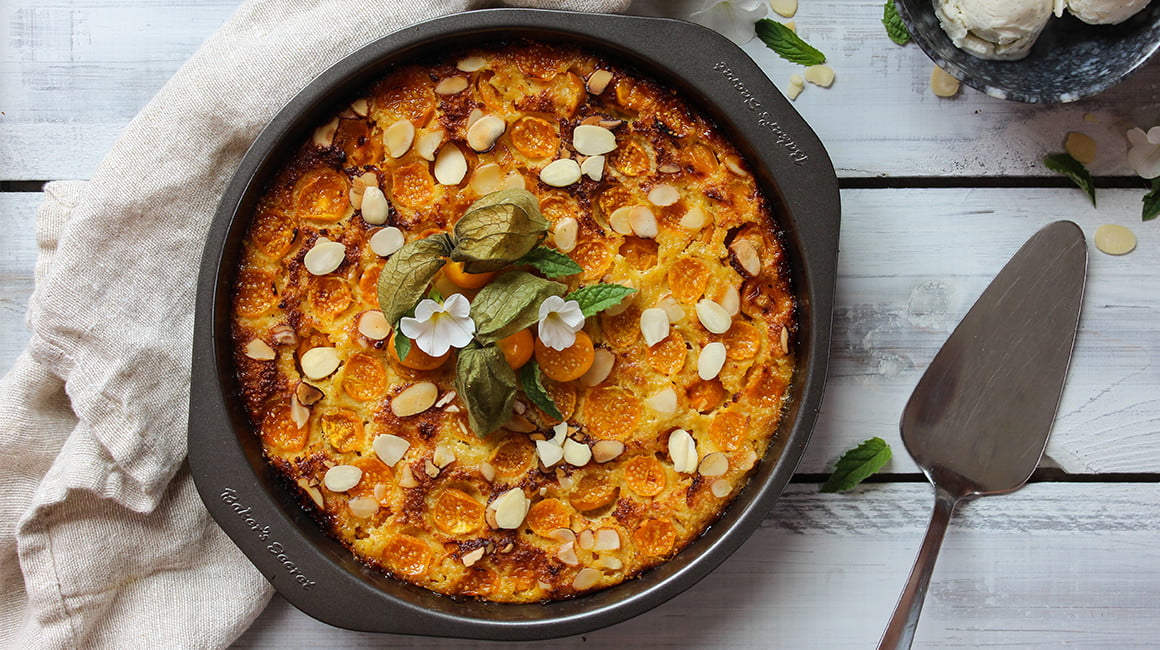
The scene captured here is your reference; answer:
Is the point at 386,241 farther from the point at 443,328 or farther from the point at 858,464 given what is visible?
the point at 858,464

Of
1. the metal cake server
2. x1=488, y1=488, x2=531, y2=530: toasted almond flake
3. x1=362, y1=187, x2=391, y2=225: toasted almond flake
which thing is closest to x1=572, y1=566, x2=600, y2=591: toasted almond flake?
x1=488, y1=488, x2=531, y2=530: toasted almond flake

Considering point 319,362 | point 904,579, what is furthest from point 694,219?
point 904,579

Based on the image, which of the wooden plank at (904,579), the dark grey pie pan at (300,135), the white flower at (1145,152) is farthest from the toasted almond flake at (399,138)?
the white flower at (1145,152)

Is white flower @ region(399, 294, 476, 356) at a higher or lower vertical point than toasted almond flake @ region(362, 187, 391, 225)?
lower

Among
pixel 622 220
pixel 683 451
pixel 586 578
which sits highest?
pixel 622 220

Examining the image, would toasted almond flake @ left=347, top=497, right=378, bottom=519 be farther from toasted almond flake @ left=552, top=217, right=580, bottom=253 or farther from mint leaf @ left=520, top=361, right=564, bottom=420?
toasted almond flake @ left=552, top=217, right=580, bottom=253

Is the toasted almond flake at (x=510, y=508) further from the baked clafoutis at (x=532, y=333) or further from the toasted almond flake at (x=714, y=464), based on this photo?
the toasted almond flake at (x=714, y=464)

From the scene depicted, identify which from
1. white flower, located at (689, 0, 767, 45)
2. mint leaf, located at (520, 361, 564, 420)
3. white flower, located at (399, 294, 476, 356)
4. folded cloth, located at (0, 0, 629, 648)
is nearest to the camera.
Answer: white flower, located at (399, 294, 476, 356)
